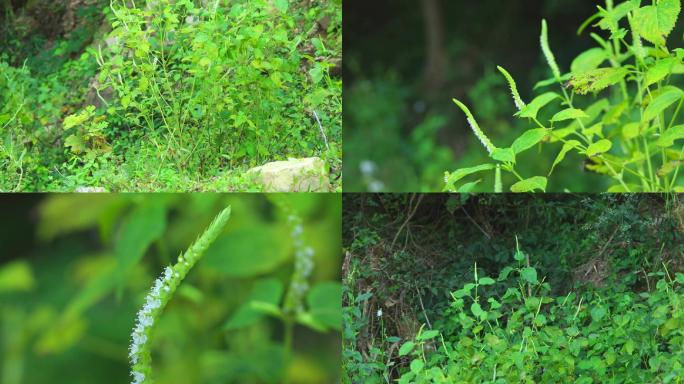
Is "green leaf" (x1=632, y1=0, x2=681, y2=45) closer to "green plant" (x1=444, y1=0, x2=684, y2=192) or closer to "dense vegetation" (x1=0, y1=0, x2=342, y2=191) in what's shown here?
"green plant" (x1=444, y1=0, x2=684, y2=192)

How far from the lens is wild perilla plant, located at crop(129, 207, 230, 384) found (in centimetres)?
230

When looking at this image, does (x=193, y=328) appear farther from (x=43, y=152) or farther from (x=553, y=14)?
(x=553, y=14)

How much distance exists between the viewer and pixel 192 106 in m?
2.47

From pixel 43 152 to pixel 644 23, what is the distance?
4.88 feet

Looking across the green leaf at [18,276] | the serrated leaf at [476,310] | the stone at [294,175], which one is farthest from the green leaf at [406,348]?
the green leaf at [18,276]

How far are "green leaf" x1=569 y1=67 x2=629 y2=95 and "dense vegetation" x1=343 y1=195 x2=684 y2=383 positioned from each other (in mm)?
326

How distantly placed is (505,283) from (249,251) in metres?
0.67

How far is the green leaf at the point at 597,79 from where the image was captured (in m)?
2.32

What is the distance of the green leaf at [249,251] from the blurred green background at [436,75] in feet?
6.85

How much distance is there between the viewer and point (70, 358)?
90.8 inches

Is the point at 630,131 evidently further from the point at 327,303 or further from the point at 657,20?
the point at 327,303

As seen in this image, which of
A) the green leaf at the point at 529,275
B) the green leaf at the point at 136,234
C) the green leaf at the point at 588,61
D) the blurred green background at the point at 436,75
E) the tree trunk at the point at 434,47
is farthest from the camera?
the tree trunk at the point at 434,47

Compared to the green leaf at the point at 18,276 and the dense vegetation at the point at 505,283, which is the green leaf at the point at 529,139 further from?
the green leaf at the point at 18,276

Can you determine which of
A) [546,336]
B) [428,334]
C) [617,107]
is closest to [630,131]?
[617,107]
